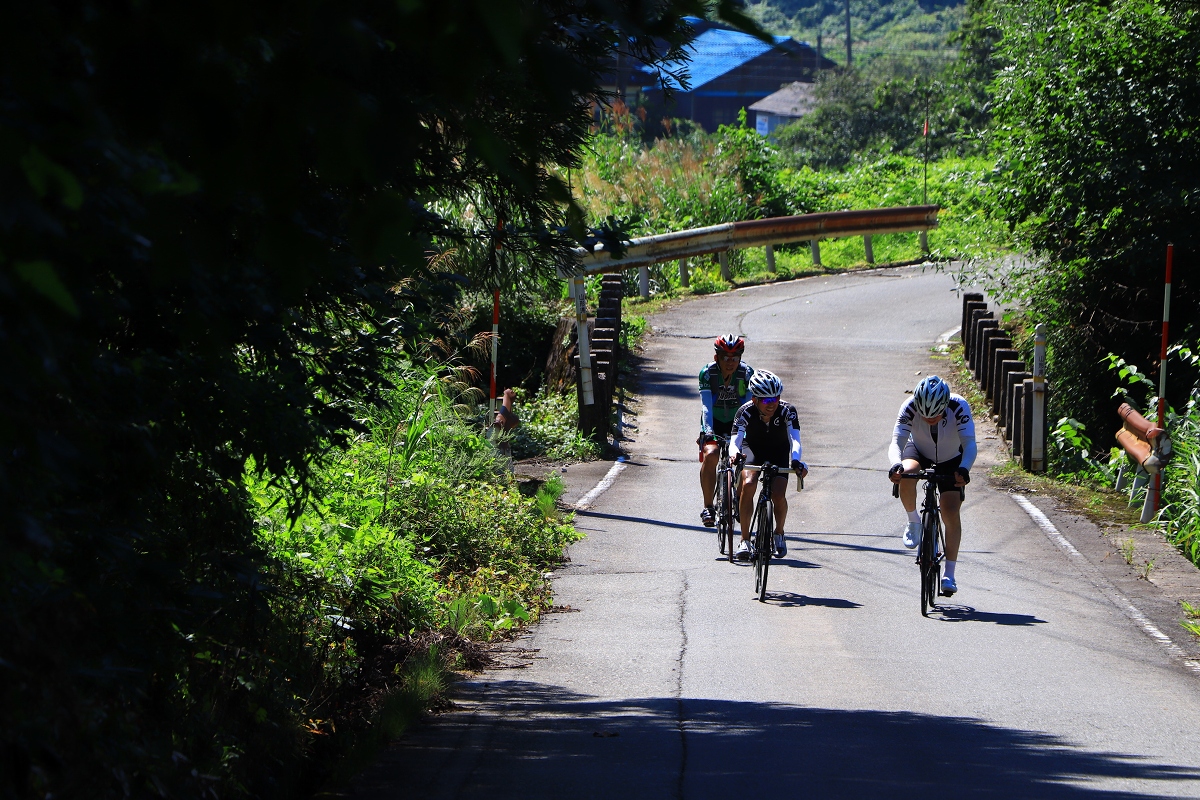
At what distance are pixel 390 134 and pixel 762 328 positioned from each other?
19017 millimetres

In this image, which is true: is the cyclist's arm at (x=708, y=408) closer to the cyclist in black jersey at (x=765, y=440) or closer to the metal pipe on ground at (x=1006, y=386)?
the cyclist in black jersey at (x=765, y=440)

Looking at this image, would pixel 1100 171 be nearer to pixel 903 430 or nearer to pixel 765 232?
pixel 903 430

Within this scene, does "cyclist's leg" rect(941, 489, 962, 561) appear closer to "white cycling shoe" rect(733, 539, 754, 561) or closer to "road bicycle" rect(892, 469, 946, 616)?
"road bicycle" rect(892, 469, 946, 616)

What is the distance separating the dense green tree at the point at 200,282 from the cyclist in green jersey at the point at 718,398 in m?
5.35

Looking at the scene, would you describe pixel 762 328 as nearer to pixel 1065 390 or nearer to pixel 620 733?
pixel 1065 390

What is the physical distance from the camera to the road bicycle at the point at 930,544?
9.56m

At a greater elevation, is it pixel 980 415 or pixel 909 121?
pixel 909 121

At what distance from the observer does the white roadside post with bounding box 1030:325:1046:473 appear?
47.8 ft

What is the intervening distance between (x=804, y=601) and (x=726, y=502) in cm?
153

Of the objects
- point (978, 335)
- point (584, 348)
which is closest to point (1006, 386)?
point (978, 335)

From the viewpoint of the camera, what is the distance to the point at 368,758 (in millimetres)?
6301

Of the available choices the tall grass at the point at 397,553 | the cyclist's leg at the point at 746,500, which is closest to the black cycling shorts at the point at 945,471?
the cyclist's leg at the point at 746,500

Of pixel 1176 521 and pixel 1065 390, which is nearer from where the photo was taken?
pixel 1176 521

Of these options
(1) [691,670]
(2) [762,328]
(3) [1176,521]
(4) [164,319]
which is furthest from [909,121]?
(4) [164,319]
